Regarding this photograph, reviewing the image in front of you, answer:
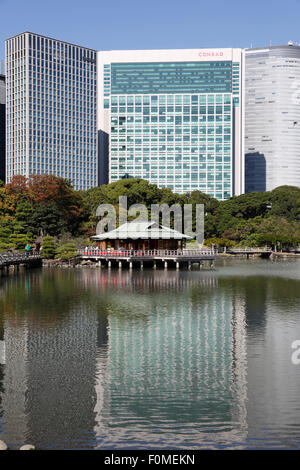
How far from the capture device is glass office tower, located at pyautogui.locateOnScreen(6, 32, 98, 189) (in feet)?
542

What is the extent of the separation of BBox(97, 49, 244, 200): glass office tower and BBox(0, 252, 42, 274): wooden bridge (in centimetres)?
10747

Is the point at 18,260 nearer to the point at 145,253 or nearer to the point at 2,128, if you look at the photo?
the point at 145,253

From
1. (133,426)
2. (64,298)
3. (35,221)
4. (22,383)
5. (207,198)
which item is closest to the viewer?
(133,426)

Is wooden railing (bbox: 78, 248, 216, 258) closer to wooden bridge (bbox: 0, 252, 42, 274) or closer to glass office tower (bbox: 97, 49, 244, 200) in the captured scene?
wooden bridge (bbox: 0, 252, 42, 274)

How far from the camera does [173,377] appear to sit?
1905 centimetres

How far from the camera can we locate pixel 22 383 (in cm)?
1811

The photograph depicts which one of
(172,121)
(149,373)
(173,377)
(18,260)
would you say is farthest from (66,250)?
(172,121)

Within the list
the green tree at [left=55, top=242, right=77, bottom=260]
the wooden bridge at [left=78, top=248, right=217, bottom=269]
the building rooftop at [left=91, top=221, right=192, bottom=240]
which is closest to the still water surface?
the wooden bridge at [left=78, top=248, right=217, bottom=269]

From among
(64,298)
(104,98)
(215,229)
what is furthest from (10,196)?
(104,98)

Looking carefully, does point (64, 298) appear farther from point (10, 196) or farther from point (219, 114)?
point (219, 114)

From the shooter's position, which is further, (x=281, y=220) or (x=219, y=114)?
(x=219, y=114)

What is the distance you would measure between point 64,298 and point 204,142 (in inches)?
5505

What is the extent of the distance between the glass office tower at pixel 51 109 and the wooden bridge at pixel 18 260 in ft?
319

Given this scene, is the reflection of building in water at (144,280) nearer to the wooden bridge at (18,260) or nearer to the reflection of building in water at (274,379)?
the wooden bridge at (18,260)
